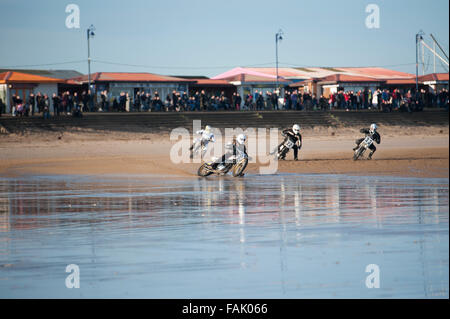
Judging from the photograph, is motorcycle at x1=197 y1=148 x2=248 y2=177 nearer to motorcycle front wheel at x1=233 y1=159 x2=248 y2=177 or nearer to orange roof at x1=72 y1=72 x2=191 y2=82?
motorcycle front wheel at x1=233 y1=159 x2=248 y2=177

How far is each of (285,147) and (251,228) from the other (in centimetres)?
1643

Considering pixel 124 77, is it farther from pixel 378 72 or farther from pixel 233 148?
pixel 233 148

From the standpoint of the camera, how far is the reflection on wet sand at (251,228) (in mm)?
9633

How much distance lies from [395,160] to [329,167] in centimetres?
394

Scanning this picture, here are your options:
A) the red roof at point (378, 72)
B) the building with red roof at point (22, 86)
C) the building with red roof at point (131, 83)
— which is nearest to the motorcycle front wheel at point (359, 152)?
the building with red roof at point (22, 86)

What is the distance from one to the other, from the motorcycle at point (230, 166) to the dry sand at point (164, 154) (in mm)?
943

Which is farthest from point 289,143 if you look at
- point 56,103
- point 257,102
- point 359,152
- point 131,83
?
point 131,83

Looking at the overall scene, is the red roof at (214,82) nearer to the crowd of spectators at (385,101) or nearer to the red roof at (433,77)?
the crowd of spectators at (385,101)

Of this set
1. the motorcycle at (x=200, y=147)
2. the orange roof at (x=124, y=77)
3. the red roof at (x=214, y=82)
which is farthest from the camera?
the red roof at (x=214, y=82)

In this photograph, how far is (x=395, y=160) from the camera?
29.5 meters

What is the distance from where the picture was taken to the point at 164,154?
34625 millimetres
